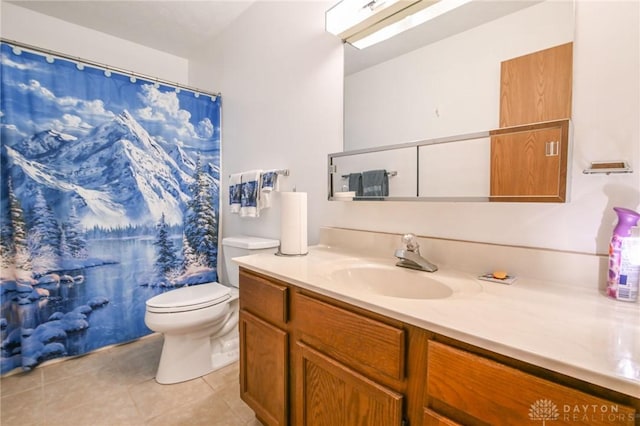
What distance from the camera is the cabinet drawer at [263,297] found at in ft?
3.51

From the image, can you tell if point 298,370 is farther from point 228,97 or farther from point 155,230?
point 228,97

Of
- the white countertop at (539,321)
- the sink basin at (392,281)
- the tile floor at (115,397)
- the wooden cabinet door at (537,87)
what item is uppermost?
the wooden cabinet door at (537,87)

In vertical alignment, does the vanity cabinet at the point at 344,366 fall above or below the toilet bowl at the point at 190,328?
above

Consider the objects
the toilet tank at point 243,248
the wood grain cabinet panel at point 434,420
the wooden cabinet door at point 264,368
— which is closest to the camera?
the wood grain cabinet panel at point 434,420

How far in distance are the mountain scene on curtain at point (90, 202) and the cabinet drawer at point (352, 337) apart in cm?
166

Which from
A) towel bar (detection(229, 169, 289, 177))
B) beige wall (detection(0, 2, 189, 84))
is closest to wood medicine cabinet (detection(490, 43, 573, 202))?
towel bar (detection(229, 169, 289, 177))

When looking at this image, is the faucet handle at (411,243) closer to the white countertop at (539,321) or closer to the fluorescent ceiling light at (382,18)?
the white countertop at (539,321)

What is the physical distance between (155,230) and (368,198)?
5.48ft

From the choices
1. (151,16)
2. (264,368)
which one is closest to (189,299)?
(264,368)

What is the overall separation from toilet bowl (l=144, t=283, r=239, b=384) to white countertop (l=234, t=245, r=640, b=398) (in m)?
0.96

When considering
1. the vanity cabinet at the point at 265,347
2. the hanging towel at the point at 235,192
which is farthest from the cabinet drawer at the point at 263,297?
the hanging towel at the point at 235,192

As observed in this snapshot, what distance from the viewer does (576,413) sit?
479 mm

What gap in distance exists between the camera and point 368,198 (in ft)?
4.53

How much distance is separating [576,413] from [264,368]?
3.27 ft
